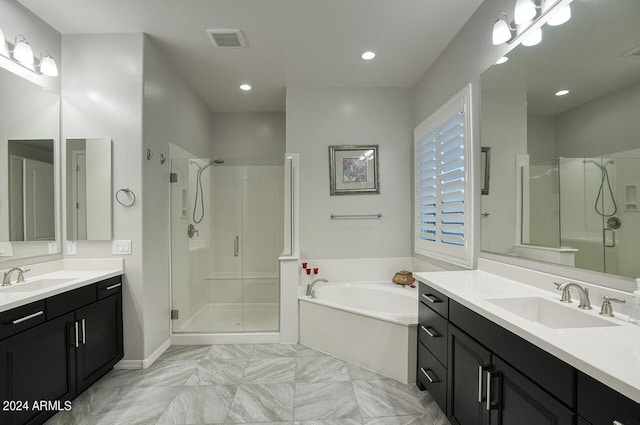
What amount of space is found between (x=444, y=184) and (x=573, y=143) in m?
1.15

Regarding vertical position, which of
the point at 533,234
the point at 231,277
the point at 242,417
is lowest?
the point at 242,417

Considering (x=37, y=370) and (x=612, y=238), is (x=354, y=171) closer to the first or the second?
(x=612, y=238)

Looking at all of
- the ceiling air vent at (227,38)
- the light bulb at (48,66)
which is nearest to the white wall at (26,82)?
the light bulb at (48,66)

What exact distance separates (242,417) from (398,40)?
3.08 meters

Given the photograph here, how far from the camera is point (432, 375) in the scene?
71.5 inches

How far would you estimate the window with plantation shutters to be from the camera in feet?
7.33

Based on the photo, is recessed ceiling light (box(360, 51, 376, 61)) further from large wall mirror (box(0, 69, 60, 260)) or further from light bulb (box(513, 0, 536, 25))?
large wall mirror (box(0, 69, 60, 260))

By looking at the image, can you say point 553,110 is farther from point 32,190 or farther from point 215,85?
point 32,190

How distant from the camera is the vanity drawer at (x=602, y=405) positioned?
703mm

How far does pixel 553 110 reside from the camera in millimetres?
1500

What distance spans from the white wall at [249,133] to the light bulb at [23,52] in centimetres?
225

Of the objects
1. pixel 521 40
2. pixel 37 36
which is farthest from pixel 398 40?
pixel 37 36

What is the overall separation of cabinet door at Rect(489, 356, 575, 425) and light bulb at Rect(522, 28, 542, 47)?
5.56 feet

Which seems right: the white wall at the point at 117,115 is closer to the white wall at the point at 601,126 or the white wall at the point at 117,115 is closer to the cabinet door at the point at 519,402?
the cabinet door at the point at 519,402
